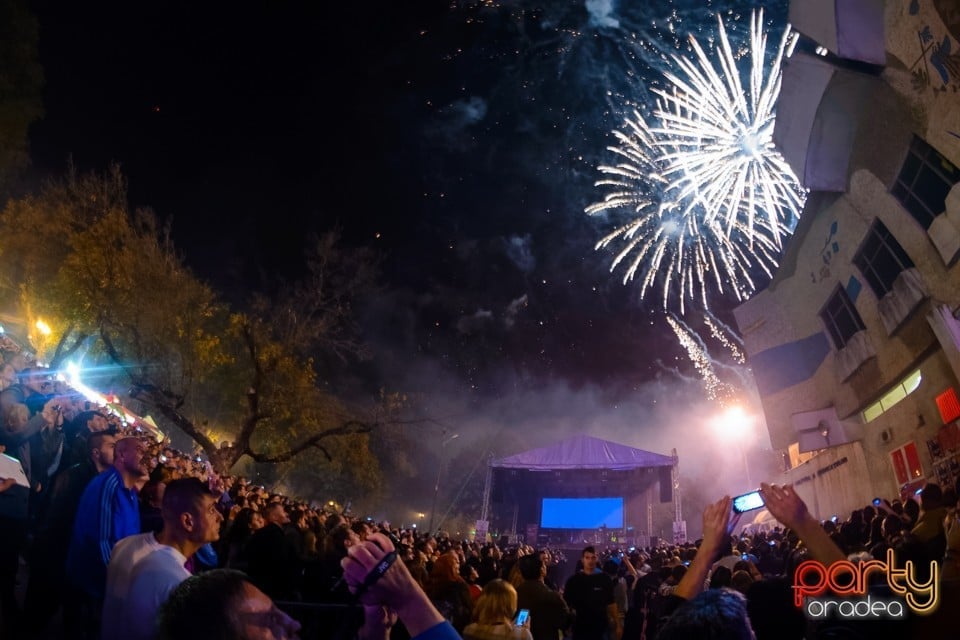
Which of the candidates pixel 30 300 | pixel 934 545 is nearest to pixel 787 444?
pixel 934 545

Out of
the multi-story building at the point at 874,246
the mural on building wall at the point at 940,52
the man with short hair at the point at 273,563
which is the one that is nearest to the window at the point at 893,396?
the multi-story building at the point at 874,246

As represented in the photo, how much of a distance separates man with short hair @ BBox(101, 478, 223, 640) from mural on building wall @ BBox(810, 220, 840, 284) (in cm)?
2349

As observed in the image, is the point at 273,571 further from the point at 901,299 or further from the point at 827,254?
the point at 827,254

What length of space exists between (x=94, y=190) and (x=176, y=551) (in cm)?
2895

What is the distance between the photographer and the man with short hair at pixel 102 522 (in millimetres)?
4129

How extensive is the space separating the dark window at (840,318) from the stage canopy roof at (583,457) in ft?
44.1

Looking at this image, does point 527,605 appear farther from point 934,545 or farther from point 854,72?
point 854,72

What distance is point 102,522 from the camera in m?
4.18

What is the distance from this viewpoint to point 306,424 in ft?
88.4

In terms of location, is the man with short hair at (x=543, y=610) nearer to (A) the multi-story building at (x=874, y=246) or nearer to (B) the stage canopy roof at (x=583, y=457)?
(A) the multi-story building at (x=874, y=246)

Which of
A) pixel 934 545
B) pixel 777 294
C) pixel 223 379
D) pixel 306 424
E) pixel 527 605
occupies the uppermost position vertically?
pixel 777 294

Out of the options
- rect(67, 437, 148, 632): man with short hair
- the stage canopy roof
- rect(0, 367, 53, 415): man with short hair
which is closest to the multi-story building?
the stage canopy roof

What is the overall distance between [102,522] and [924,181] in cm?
1973

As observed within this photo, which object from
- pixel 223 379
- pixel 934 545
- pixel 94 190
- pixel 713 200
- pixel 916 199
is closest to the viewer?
pixel 934 545
